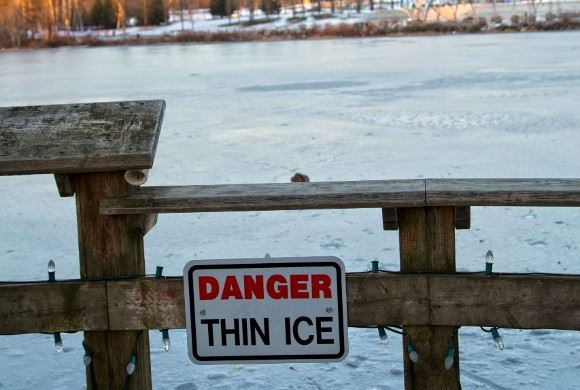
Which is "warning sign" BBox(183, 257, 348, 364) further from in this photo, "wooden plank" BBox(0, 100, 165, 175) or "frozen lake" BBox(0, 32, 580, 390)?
"frozen lake" BBox(0, 32, 580, 390)

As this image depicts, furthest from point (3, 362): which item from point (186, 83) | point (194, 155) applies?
point (186, 83)

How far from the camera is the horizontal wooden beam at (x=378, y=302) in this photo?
2678 millimetres

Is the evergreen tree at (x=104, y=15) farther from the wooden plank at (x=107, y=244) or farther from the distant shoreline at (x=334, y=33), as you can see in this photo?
the wooden plank at (x=107, y=244)

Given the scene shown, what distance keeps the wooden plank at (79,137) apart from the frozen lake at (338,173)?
1.29 m

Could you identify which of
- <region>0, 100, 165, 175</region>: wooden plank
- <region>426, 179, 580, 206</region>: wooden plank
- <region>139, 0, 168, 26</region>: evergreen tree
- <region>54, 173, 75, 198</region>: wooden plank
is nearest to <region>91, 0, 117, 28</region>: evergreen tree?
<region>139, 0, 168, 26</region>: evergreen tree

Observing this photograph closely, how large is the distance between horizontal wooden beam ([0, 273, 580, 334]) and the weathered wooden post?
0.23 feet

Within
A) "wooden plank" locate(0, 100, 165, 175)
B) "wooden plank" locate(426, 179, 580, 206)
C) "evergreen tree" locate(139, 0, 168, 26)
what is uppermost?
"evergreen tree" locate(139, 0, 168, 26)

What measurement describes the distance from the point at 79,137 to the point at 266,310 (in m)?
0.74

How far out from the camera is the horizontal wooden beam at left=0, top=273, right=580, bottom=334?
2.68 m

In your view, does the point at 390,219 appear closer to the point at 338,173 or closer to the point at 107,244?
the point at 107,244

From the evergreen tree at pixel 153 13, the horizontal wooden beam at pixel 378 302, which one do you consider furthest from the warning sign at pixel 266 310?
the evergreen tree at pixel 153 13

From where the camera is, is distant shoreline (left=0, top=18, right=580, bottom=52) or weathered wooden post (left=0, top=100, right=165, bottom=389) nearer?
weathered wooden post (left=0, top=100, right=165, bottom=389)

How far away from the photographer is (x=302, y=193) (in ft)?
9.01

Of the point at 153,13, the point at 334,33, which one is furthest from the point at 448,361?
the point at 153,13
